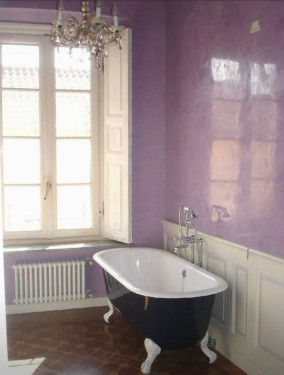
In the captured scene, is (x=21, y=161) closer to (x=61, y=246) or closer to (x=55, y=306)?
(x=61, y=246)

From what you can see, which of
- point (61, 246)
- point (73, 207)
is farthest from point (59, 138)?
point (61, 246)

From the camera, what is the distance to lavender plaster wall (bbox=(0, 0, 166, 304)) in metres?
4.03

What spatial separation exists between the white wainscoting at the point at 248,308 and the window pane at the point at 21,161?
1762 mm

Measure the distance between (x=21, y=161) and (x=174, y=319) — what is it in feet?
7.19

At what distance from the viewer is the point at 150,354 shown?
2811 mm

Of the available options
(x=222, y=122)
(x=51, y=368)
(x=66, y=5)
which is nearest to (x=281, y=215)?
(x=222, y=122)

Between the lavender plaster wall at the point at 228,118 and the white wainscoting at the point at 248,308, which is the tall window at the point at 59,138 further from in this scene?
the white wainscoting at the point at 248,308

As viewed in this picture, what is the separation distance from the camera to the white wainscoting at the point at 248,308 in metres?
2.52

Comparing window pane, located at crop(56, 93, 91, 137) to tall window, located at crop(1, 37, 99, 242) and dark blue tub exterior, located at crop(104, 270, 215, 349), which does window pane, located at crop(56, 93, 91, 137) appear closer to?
tall window, located at crop(1, 37, 99, 242)

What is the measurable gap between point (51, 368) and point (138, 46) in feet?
9.25

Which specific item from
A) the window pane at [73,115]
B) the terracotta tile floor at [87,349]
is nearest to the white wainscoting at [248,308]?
the terracotta tile floor at [87,349]

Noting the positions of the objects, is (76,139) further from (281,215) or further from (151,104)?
(281,215)

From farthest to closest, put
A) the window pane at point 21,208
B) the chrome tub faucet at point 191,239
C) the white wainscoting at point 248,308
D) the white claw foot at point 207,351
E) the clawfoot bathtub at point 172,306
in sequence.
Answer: the window pane at point 21,208, the chrome tub faucet at point 191,239, the white claw foot at point 207,351, the clawfoot bathtub at point 172,306, the white wainscoting at point 248,308

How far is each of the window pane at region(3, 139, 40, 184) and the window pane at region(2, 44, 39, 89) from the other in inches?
20.8
